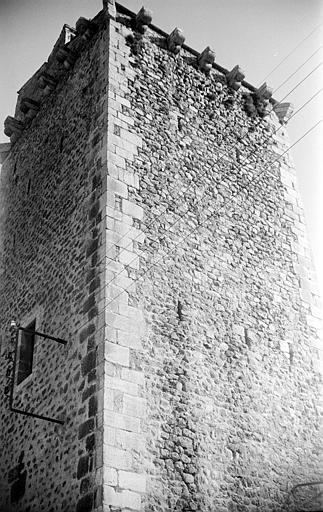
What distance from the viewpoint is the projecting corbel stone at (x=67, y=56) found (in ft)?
32.4

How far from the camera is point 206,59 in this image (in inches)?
398

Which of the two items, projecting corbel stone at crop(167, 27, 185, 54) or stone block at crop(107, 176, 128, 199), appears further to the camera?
projecting corbel stone at crop(167, 27, 185, 54)

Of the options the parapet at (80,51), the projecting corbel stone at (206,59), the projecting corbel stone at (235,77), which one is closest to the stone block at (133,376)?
the parapet at (80,51)

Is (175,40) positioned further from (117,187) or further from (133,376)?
(133,376)

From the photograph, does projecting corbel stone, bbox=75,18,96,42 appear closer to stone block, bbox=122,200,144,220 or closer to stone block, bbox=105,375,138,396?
stone block, bbox=122,200,144,220

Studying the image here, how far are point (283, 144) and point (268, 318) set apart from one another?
12.4 ft

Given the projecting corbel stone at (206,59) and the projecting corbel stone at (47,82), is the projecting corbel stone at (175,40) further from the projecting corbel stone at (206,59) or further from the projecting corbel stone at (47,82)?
the projecting corbel stone at (47,82)

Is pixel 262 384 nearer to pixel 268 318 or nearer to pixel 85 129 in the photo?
pixel 268 318

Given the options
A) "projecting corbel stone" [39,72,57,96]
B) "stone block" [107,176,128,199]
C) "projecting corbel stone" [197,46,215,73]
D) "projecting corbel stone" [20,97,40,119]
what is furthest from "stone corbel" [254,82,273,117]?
"stone block" [107,176,128,199]

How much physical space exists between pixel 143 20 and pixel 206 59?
1243 millimetres

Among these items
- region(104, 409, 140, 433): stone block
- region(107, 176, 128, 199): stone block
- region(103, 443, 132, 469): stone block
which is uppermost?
region(107, 176, 128, 199): stone block

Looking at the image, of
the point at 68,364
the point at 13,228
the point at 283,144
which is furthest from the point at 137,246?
the point at 283,144

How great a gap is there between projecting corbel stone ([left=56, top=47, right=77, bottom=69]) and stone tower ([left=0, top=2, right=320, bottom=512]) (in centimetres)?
2

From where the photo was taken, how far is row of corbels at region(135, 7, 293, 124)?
948 centimetres
